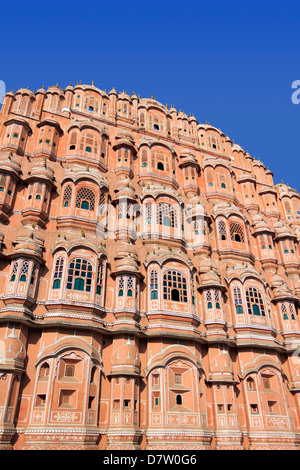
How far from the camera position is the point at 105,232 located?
21.8 m

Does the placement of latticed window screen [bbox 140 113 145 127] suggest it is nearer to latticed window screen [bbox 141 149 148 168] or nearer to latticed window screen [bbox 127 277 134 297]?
latticed window screen [bbox 141 149 148 168]

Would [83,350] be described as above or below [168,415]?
above

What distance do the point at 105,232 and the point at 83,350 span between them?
766cm

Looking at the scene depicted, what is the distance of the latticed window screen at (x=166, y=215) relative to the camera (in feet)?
75.8

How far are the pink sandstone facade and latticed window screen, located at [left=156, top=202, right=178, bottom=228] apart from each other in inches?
3.8

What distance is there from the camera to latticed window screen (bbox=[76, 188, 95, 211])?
2169 centimetres

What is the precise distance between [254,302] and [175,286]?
5453 mm

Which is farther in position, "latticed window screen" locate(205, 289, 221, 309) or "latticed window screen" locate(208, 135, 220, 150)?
"latticed window screen" locate(208, 135, 220, 150)

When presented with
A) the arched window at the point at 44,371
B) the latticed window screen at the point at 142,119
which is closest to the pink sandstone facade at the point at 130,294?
the arched window at the point at 44,371

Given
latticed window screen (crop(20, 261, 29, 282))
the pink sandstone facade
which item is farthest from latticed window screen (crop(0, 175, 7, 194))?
latticed window screen (crop(20, 261, 29, 282))

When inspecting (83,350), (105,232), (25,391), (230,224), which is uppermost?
(230,224)

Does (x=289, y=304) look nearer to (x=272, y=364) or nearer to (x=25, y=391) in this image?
(x=272, y=364)

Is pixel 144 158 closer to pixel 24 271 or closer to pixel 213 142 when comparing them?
pixel 213 142

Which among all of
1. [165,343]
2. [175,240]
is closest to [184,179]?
[175,240]
